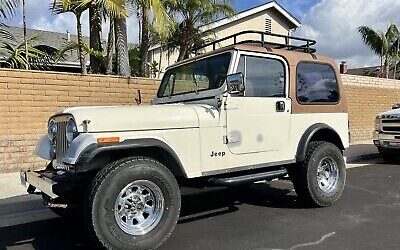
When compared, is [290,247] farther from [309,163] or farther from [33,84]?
[33,84]

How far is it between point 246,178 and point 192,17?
37.3 feet

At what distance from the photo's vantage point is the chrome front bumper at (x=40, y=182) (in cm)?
422

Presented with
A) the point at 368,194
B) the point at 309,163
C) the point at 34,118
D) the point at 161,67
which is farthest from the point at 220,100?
the point at 161,67

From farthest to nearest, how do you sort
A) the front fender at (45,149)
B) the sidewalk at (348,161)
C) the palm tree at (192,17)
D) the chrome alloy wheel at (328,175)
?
the palm tree at (192,17)
the sidewalk at (348,161)
the chrome alloy wheel at (328,175)
the front fender at (45,149)

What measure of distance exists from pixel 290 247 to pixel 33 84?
646 cm

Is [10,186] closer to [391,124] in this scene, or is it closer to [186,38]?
[391,124]

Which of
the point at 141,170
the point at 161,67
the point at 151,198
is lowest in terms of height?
the point at 151,198

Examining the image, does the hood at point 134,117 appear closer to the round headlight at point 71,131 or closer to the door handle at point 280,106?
the round headlight at point 71,131

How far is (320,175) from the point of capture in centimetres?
617

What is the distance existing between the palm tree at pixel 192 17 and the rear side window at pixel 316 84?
24.9 feet

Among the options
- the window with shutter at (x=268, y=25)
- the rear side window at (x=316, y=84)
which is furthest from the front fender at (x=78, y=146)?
the window with shutter at (x=268, y=25)

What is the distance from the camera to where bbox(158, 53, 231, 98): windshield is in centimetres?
536

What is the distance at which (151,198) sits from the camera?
4.43m

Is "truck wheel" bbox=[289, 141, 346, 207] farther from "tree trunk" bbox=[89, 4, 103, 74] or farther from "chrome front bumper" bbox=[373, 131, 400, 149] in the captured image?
"tree trunk" bbox=[89, 4, 103, 74]
